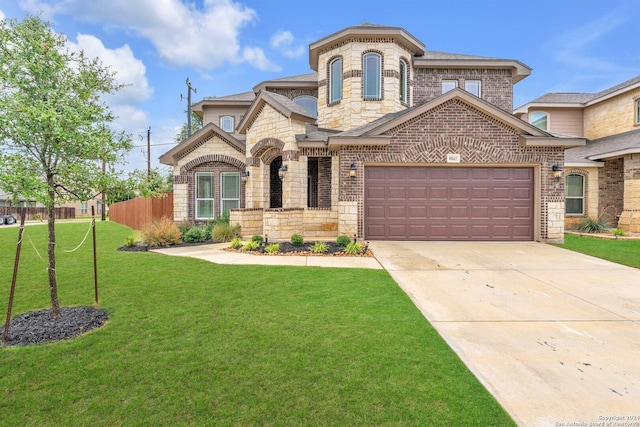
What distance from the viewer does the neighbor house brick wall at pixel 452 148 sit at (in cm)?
1146

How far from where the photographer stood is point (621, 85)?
17.6 metres

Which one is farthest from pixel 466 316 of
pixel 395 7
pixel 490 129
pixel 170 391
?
pixel 395 7

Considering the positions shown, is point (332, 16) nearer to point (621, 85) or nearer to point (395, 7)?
point (395, 7)

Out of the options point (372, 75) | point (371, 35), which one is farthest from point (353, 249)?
point (371, 35)

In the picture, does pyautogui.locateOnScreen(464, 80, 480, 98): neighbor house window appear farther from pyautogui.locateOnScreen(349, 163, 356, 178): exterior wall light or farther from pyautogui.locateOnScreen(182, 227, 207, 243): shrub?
pyautogui.locateOnScreen(182, 227, 207, 243): shrub

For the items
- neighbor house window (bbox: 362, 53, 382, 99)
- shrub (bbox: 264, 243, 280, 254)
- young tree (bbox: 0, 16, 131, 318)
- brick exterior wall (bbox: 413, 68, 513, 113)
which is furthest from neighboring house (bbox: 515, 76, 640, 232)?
young tree (bbox: 0, 16, 131, 318)

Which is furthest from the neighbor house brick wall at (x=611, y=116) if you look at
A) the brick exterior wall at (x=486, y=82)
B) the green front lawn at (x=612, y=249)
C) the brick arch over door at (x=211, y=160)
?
the brick arch over door at (x=211, y=160)

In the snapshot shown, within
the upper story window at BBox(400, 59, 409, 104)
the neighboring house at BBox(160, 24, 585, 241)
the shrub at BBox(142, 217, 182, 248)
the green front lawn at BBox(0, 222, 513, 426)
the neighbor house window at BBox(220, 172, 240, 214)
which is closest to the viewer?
the green front lawn at BBox(0, 222, 513, 426)

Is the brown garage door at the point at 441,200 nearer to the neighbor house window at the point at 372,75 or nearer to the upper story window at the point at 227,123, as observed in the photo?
the neighbor house window at the point at 372,75

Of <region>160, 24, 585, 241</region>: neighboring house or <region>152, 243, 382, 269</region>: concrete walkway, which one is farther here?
<region>160, 24, 585, 241</region>: neighboring house

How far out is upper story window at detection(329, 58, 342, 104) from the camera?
596 inches

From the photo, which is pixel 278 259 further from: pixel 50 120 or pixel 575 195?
pixel 575 195

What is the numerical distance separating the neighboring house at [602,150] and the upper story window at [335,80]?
11.8 m

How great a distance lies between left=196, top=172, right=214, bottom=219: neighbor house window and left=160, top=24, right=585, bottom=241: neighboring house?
123cm
